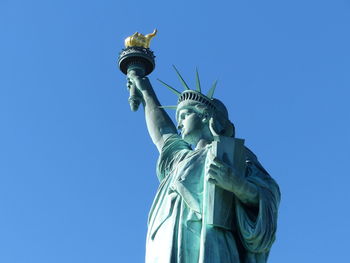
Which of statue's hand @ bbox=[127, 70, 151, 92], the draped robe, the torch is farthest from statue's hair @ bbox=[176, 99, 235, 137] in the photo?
the torch

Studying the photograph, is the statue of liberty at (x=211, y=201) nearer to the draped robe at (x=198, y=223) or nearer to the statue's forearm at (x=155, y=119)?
the draped robe at (x=198, y=223)

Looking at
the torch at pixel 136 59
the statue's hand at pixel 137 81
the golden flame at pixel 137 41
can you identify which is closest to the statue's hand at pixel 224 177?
the statue's hand at pixel 137 81

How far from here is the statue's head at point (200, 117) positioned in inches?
532

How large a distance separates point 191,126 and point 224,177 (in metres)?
1.51

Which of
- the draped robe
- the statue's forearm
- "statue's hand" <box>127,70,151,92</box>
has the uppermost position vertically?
"statue's hand" <box>127,70,151,92</box>

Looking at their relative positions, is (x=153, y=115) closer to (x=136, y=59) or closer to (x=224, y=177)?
(x=136, y=59)

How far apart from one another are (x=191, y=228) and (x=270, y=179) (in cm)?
142

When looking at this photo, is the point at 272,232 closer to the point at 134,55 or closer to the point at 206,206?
the point at 206,206

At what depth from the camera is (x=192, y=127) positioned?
1351 centimetres

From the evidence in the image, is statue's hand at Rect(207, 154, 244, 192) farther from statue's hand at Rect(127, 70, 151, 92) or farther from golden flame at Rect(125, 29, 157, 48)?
golden flame at Rect(125, 29, 157, 48)

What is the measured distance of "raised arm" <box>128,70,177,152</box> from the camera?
48.0 ft

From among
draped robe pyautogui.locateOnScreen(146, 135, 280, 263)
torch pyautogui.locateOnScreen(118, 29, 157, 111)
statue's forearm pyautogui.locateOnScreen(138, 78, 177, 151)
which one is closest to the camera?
draped robe pyautogui.locateOnScreen(146, 135, 280, 263)

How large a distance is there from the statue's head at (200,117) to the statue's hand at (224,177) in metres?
1.16

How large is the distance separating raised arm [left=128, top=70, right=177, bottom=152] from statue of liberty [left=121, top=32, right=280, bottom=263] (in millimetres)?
962
